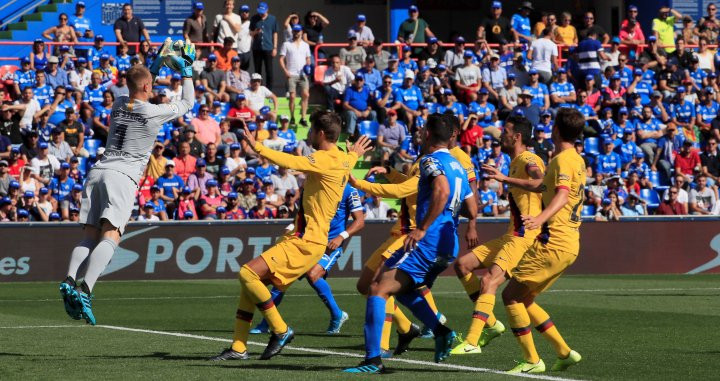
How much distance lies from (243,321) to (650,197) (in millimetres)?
18757

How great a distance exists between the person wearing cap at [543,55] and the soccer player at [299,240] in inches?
755

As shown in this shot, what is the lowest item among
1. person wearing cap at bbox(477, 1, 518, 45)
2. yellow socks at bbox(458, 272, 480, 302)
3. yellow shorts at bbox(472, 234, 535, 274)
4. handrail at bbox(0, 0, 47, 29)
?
yellow socks at bbox(458, 272, 480, 302)

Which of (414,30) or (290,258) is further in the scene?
(414,30)

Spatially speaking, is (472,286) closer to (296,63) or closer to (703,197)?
(703,197)

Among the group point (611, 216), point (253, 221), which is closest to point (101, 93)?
point (253, 221)

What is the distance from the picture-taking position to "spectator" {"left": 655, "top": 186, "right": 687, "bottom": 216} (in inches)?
1046

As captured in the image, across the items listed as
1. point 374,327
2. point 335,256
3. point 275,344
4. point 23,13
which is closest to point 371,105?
point 23,13

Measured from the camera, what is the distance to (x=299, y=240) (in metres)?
10.6

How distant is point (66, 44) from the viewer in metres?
26.5

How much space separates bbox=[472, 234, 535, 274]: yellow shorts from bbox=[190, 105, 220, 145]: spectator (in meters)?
13.7

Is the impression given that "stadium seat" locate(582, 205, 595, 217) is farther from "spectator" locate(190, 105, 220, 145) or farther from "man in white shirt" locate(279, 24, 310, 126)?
"spectator" locate(190, 105, 220, 145)

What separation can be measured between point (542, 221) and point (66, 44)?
1919 cm

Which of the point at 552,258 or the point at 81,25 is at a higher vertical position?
the point at 81,25

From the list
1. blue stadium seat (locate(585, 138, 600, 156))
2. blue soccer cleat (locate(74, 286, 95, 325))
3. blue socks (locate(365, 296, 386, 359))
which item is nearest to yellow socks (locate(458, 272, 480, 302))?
blue socks (locate(365, 296, 386, 359))
